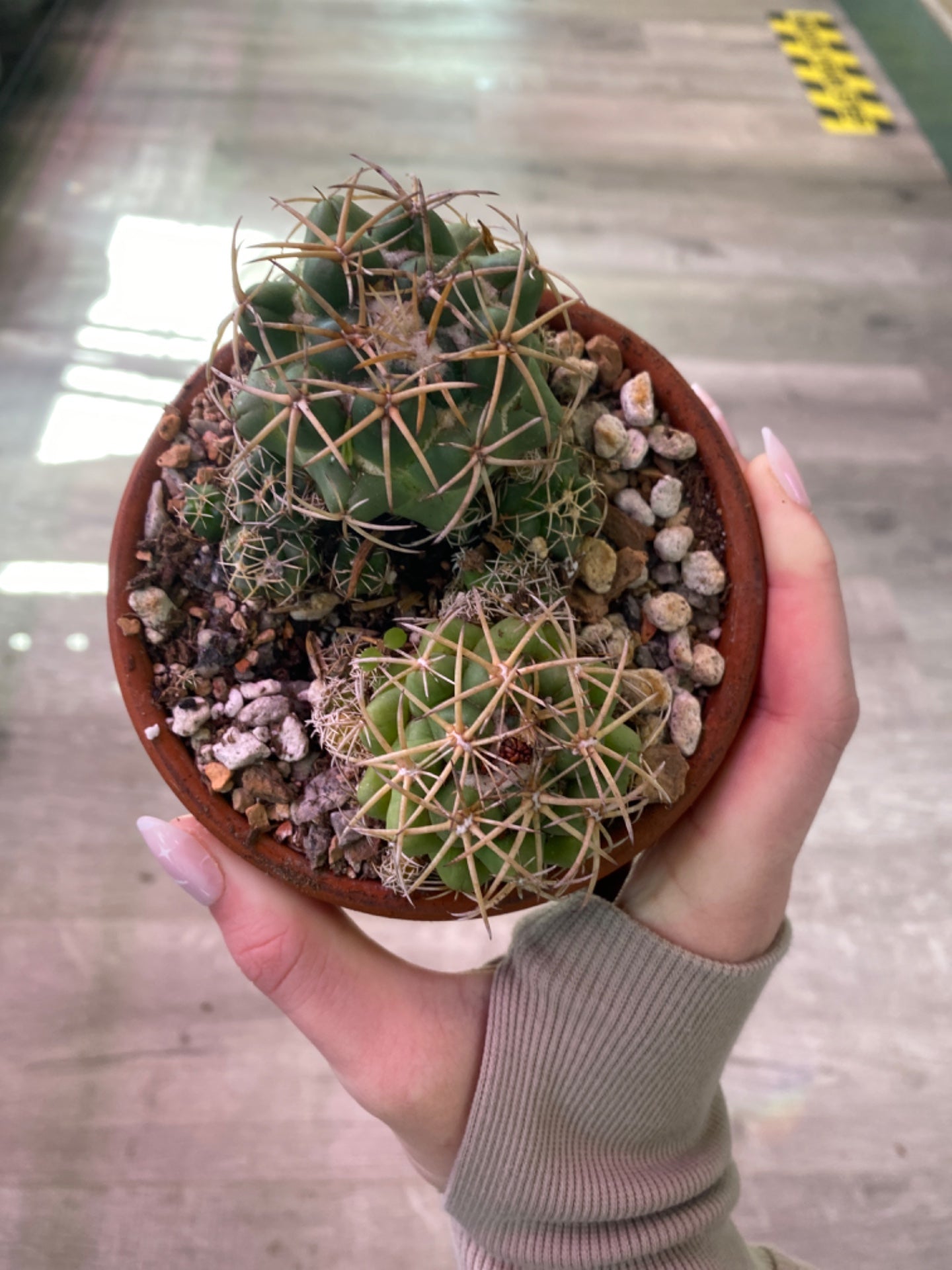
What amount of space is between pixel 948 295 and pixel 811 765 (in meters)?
1.54

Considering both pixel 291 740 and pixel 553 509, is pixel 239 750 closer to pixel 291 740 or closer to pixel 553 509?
pixel 291 740

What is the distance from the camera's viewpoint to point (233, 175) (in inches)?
77.3

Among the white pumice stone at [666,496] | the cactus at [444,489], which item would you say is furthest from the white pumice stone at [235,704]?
the white pumice stone at [666,496]

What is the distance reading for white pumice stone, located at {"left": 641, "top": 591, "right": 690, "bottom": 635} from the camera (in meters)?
0.83

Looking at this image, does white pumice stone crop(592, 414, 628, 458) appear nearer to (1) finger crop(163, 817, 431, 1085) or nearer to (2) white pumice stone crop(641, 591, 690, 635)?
(2) white pumice stone crop(641, 591, 690, 635)

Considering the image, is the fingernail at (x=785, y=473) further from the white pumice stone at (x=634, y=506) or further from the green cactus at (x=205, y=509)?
the green cactus at (x=205, y=509)

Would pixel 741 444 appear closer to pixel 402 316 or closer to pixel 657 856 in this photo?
pixel 657 856

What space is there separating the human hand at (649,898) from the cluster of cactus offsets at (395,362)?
39 cm

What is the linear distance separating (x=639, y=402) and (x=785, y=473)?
206 mm

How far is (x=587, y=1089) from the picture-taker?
0.87 meters

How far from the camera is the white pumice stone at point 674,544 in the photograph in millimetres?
858

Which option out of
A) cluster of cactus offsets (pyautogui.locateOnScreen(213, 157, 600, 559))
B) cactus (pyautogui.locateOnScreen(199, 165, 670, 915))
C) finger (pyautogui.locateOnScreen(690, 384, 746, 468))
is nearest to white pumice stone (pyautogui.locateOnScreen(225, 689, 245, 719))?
cactus (pyautogui.locateOnScreen(199, 165, 670, 915))

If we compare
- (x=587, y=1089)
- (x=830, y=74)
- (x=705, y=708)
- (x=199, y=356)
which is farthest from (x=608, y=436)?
(x=830, y=74)

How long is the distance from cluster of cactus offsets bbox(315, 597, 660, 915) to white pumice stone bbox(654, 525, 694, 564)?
21 cm
